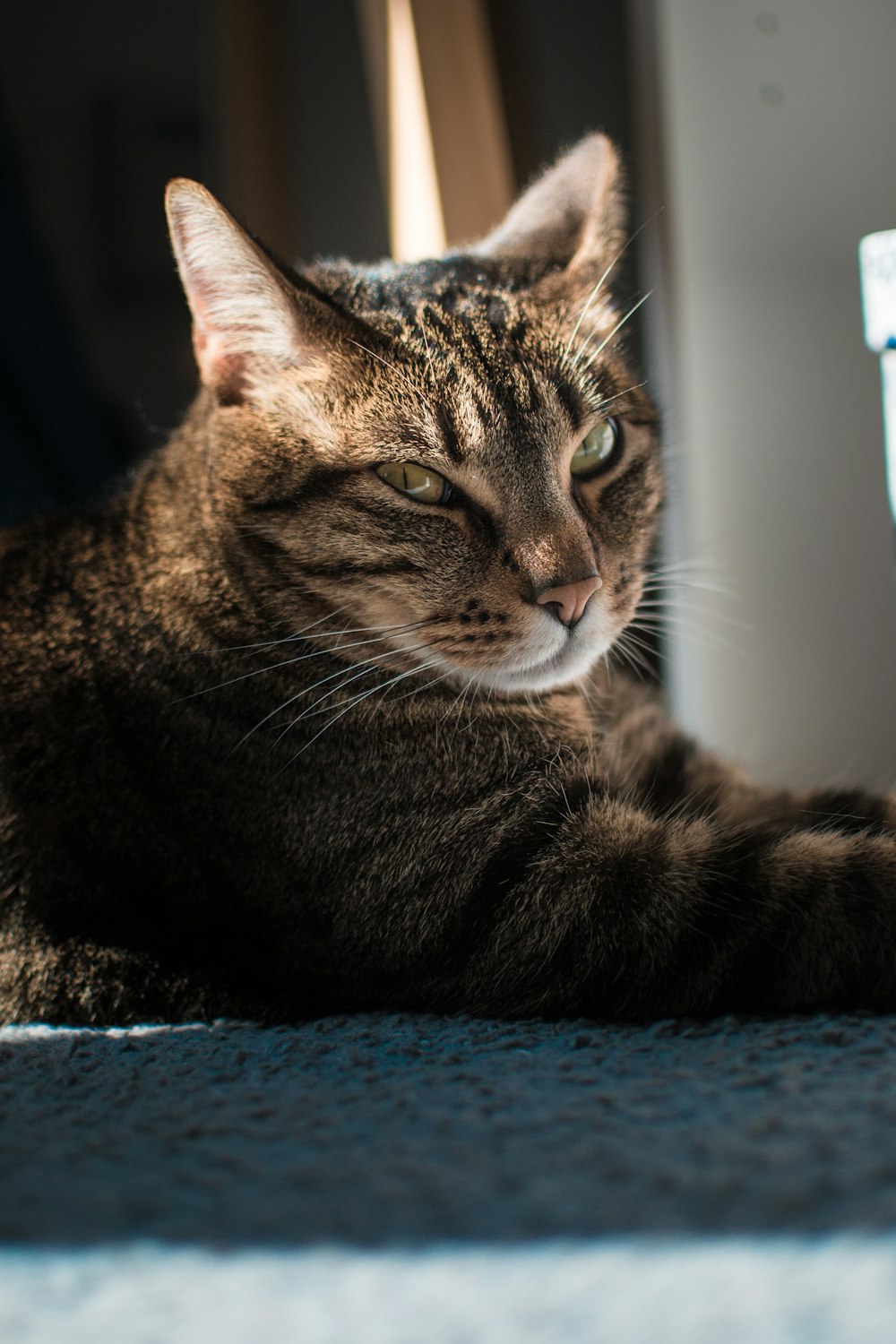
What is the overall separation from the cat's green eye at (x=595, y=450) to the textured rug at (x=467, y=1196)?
23.6 inches

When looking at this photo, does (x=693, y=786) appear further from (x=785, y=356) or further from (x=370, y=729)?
(x=785, y=356)

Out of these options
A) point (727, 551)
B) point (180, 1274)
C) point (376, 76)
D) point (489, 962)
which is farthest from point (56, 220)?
point (180, 1274)

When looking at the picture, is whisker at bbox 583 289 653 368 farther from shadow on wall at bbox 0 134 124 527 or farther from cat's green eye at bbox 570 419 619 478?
shadow on wall at bbox 0 134 124 527

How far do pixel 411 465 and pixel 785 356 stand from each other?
0.84 m

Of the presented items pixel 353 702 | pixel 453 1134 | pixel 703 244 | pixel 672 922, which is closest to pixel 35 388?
pixel 703 244

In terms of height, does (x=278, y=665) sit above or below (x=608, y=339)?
below

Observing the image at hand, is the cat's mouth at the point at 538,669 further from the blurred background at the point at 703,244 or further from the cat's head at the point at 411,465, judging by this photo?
the blurred background at the point at 703,244

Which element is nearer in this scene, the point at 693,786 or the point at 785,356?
the point at 693,786

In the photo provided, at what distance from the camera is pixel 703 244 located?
1646 millimetres

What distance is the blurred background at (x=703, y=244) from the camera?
154cm

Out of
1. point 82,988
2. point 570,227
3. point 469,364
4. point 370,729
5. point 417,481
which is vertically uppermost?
point 570,227

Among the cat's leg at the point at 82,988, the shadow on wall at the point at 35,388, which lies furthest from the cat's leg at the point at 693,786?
the shadow on wall at the point at 35,388

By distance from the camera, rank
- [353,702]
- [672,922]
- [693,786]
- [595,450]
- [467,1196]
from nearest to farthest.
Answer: [467,1196], [672,922], [353,702], [595,450], [693,786]

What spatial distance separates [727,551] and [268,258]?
94 centimetres
